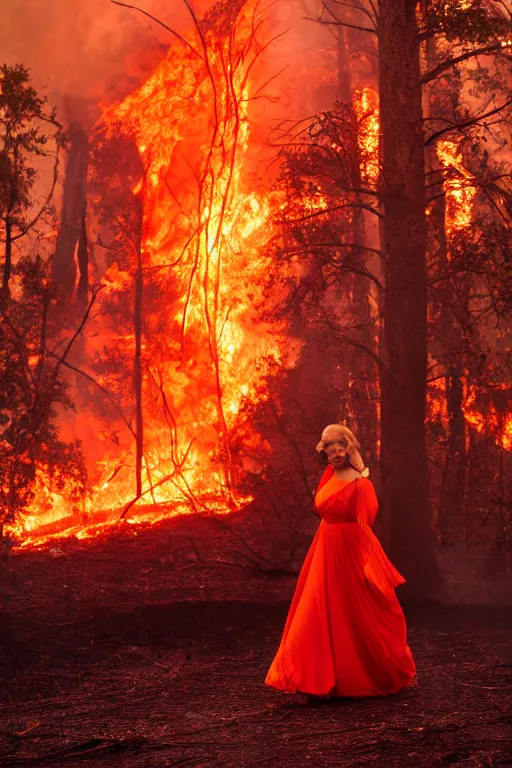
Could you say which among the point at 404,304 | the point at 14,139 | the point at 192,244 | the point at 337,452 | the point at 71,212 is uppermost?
the point at 71,212

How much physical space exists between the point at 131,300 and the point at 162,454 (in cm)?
533

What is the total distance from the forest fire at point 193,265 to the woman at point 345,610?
877cm

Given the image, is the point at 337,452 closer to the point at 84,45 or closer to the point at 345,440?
the point at 345,440

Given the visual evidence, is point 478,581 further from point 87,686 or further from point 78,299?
point 78,299

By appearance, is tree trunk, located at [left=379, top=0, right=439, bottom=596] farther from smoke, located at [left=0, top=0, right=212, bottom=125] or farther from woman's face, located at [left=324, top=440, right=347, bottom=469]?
smoke, located at [left=0, top=0, right=212, bottom=125]

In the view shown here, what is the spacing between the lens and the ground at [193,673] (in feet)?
17.6

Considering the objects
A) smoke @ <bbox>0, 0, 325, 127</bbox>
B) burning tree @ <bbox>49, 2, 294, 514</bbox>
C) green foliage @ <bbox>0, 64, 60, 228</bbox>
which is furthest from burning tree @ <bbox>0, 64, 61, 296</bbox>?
smoke @ <bbox>0, 0, 325, 127</bbox>

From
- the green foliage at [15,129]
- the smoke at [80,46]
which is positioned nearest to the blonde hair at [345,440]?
the green foliage at [15,129]

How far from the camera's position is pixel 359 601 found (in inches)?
248

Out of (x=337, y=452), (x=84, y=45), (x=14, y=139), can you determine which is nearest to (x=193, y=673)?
(x=337, y=452)

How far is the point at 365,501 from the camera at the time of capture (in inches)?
251

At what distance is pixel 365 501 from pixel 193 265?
12.0m

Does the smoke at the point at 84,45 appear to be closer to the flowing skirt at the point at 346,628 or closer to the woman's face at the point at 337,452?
the woman's face at the point at 337,452

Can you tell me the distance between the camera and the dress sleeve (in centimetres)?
638
